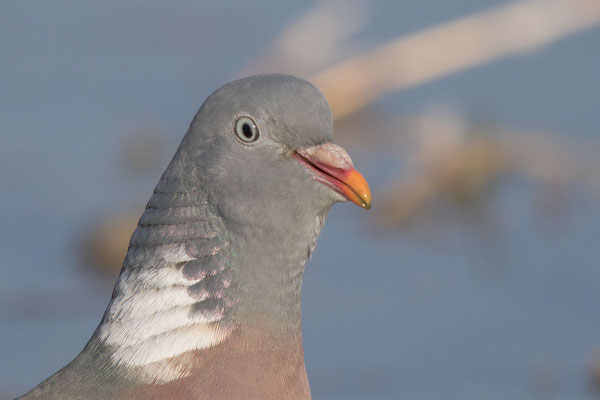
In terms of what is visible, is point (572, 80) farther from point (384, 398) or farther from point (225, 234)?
point (225, 234)

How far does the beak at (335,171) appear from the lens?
13.5 ft

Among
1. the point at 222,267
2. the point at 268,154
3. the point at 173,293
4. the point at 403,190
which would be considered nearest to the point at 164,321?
the point at 173,293

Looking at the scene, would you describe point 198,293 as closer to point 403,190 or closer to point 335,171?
point 335,171

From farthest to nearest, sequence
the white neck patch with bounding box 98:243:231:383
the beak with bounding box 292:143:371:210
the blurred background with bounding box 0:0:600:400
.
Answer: the blurred background with bounding box 0:0:600:400, the beak with bounding box 292:143:371:210, the white neck patch with bounding box 98:243:231:383

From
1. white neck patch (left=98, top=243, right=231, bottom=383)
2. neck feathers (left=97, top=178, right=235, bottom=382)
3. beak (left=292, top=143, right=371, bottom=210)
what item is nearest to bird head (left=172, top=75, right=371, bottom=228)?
beak (left=292, top=143, right=371, bottom=210)

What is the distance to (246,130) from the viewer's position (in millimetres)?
4145

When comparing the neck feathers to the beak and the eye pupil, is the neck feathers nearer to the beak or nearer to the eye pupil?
the eye pupil

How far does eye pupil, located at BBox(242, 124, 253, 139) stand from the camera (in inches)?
163

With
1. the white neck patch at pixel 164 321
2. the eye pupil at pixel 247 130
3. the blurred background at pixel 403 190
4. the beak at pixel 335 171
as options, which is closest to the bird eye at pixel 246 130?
the eye pupil at pixel 247 130

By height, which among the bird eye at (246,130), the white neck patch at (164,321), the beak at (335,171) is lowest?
the white neck patch at (164,321)

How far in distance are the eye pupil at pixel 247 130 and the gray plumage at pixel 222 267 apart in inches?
1.0

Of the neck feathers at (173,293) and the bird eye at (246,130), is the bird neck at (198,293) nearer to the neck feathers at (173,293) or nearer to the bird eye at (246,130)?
the neck feathers at (173,293)

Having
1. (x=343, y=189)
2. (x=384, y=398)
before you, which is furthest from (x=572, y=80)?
(x=343, y=189)

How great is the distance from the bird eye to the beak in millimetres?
145
